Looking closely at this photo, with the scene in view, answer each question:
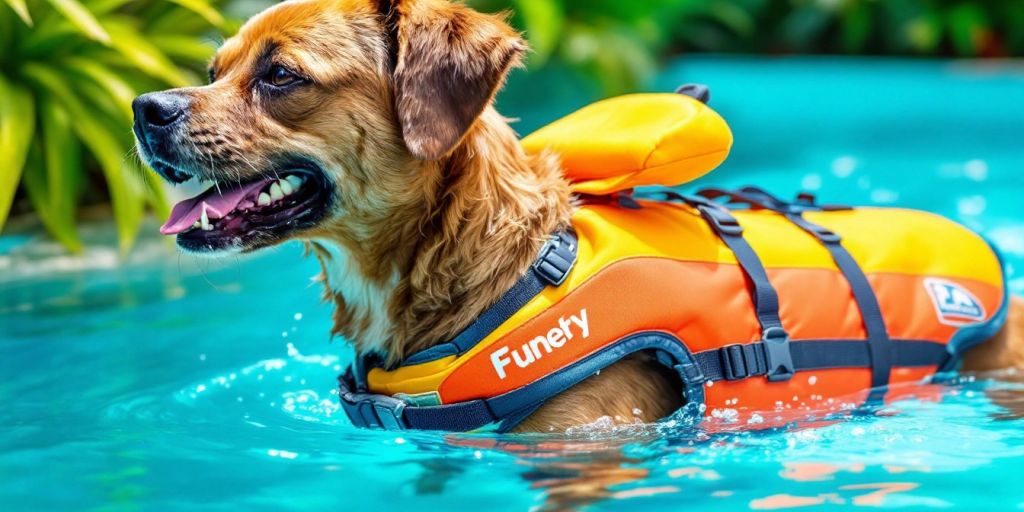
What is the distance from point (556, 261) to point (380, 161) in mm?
656

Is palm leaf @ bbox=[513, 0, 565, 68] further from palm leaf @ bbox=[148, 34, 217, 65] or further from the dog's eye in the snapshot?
the dog's eye

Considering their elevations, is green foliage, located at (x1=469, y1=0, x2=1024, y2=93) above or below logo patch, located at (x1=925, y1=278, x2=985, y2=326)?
above

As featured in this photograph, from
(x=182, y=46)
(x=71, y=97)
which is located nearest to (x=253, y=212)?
(x=71, y=97)

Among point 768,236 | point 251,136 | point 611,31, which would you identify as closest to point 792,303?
point 768,236

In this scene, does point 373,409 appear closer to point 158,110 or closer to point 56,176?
point 158,110

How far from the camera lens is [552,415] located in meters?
3.89

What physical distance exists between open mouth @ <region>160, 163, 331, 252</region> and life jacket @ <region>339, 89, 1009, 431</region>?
23.1 inches

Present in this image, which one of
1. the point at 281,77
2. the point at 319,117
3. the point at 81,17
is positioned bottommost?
the point at 319,117

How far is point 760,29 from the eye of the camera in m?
23.2

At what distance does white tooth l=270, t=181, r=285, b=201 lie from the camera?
3.91m

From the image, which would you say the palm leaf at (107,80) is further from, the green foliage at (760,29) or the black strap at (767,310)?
the green foliage at (760,29)

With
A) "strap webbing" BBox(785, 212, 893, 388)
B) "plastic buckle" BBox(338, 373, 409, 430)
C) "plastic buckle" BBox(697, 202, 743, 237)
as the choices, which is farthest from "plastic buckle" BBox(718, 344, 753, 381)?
"plastic buckle" BBox(338, 373, 409, 430)

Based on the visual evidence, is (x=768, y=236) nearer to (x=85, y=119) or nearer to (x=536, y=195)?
(x=536, y=195)

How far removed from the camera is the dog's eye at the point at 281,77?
386cm
